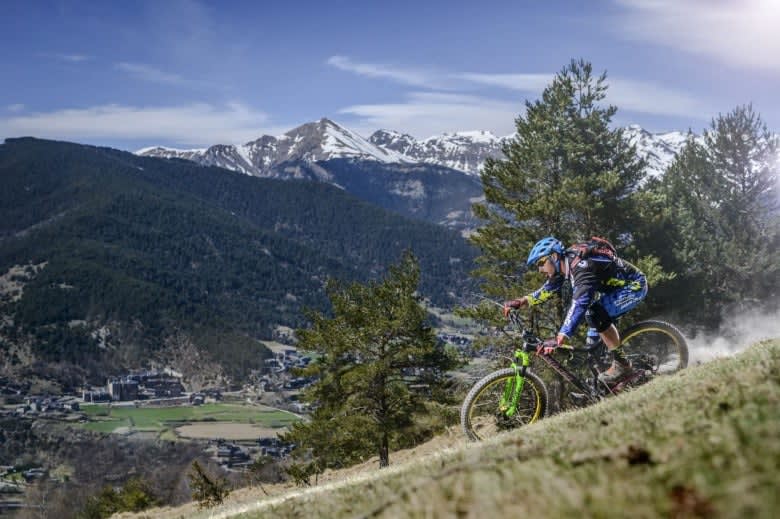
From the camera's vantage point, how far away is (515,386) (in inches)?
400

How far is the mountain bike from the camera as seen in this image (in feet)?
33.1

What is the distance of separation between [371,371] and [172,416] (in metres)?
143

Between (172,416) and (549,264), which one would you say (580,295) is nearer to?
(549,264)

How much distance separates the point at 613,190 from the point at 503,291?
25.3 feet

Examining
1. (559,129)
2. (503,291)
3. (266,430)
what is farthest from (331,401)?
(266,430)

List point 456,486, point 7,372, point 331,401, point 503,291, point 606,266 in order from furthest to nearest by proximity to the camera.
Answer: point 7,372 → point 331,401 → point 503,291 → point 606,266 → point 456,486

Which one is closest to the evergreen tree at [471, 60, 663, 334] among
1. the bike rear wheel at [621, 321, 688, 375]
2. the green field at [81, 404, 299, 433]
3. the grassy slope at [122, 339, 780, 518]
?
the bike rear wheel at [621, 321, 688, 375]

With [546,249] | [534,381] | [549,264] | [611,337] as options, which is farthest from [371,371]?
[546,249]

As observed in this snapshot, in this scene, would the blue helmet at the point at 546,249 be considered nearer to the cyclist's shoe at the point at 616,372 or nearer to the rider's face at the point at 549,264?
the rider's face at the point at 549,264

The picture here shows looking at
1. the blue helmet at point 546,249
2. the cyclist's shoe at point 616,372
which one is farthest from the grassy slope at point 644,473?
the cyclist's shoe at point 616,372

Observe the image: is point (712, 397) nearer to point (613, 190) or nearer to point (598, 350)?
point (598, 350)

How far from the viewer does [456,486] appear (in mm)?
3652

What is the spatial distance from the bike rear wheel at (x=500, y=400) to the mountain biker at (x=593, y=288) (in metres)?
0.73

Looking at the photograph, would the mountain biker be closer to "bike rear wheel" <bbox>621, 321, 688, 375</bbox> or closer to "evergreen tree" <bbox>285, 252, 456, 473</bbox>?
"bike rear wheel" <bbox>621, 321, 688, 375</bbox>
